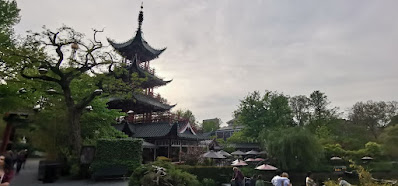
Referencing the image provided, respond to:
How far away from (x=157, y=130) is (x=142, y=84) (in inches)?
291

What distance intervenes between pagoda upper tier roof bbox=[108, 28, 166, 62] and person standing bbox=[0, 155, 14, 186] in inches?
1056

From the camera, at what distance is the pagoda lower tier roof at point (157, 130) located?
22.6 metres

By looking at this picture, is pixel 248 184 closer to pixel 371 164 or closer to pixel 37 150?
pixel 37 150

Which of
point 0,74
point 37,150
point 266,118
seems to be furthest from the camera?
point 266,118

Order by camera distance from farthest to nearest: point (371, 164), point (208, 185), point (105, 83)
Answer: point (371, 164), point (208, 185), point (105, 83)

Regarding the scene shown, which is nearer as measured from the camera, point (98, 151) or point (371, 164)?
point (98, 151)

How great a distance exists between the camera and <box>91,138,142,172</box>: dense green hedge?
12.7 meters

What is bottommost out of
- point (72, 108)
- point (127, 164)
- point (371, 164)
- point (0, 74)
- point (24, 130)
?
point (371, 164)

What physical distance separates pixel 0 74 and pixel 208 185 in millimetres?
12459

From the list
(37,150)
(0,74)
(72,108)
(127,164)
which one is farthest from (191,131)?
(37,150)

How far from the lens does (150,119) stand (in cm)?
2528

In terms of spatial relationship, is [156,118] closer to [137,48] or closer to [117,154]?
[137,48]

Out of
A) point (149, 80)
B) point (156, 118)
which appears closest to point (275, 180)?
point (156, 118)

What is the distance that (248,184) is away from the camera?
12.7m
